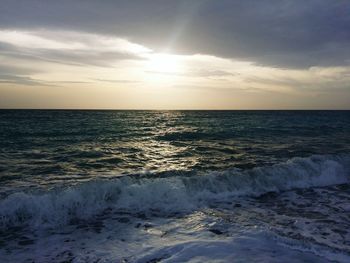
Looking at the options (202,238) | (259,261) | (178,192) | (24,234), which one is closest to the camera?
(259,261)

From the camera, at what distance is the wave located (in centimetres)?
975

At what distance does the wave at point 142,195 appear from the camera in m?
9.75

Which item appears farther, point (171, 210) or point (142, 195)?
point (142, 195)

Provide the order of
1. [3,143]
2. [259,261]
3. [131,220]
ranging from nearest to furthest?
[259,261] → [131,220] → [3,143]

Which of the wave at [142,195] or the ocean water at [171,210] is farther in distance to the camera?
the wave at [142,195]

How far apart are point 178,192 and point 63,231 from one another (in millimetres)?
4455

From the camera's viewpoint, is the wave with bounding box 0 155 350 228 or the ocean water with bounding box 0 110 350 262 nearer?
the ocean water with bounding box 0 110 350 262

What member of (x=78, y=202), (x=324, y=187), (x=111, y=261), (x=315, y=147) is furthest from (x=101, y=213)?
(x=315, y=147)

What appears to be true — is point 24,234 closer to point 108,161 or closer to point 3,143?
point 108,161

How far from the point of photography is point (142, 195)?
11.5 metres

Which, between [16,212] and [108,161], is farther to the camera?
[108,161]

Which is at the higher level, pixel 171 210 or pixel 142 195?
pixel 142 195

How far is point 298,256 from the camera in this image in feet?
22.8

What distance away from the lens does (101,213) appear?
10.2m
